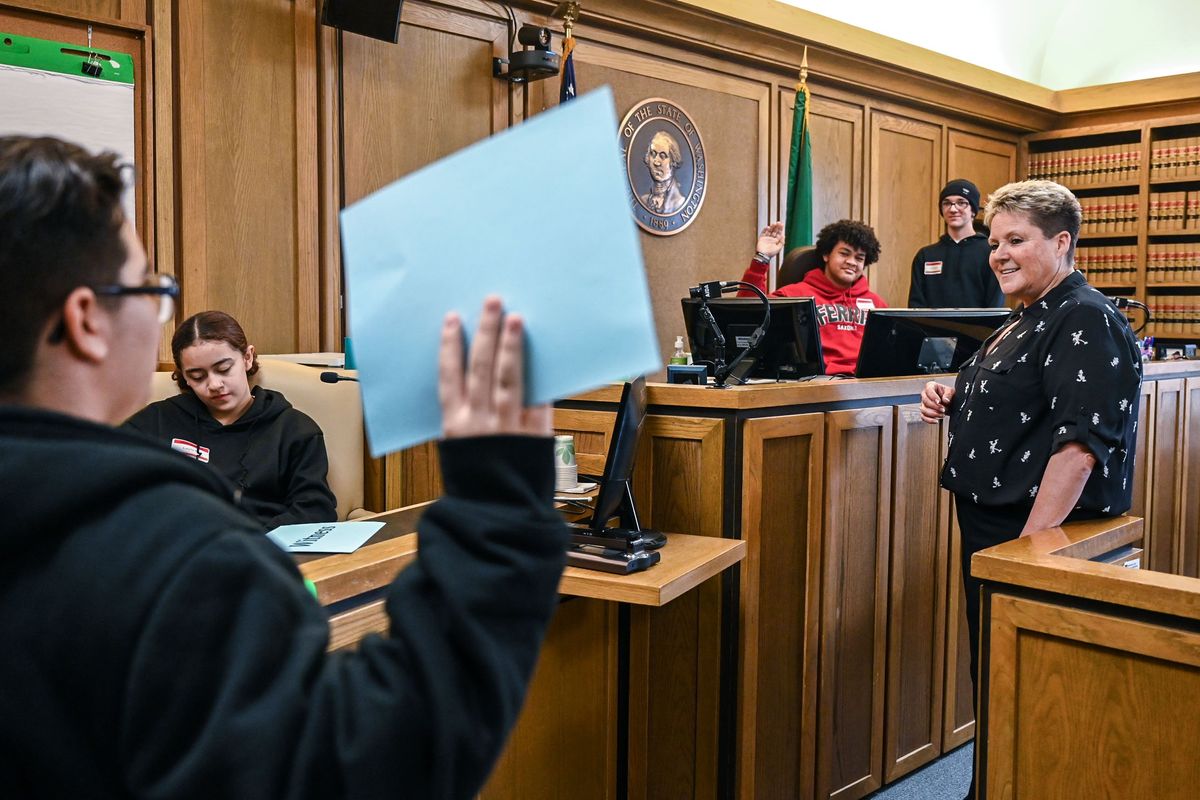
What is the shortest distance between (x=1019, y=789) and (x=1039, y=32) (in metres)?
6.71

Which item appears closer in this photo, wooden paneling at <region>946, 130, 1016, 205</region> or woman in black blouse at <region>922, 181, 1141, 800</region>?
woman in black blouse at <region>922, 181, 1141, 800</region>

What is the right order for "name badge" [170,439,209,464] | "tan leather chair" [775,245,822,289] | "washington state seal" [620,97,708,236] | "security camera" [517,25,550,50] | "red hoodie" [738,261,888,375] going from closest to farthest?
"name badge" [170,439,209,464]
"red hoodie" [738,261,888,375]
"security camera" [517,25,550,50]
"tan leather chair" [775,245,822,289]
"washington state seal" [620,97,708,236]

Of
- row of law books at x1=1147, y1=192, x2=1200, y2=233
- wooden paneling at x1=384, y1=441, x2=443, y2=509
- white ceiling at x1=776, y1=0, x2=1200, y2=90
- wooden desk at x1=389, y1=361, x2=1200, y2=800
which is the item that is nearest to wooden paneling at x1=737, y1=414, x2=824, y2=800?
wooden desk at x1=389, y1=361, x2=1200, y2=800

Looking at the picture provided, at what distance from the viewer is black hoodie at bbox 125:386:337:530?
2533mm

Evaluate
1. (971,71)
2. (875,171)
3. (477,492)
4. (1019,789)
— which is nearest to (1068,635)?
(1019,789)

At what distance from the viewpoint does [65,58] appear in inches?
120

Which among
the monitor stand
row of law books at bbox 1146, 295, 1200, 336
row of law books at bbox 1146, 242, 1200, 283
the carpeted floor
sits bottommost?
the carpeted floor

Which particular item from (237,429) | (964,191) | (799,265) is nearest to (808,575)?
(237,429)

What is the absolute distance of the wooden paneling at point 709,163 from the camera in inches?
188

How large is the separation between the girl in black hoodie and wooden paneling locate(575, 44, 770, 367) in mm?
2557

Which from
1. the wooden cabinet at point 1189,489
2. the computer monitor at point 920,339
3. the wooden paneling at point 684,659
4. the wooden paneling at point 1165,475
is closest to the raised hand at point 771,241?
the computer monitor at point 920,339

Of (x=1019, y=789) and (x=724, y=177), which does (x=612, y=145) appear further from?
(x=724, y=177)

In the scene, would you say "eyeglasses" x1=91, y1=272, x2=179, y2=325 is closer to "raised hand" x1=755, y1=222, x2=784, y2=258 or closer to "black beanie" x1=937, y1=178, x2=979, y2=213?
"raised hand" x1=755, y1=222, x2=784, y2=258

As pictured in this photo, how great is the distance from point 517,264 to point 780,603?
1.99 m
